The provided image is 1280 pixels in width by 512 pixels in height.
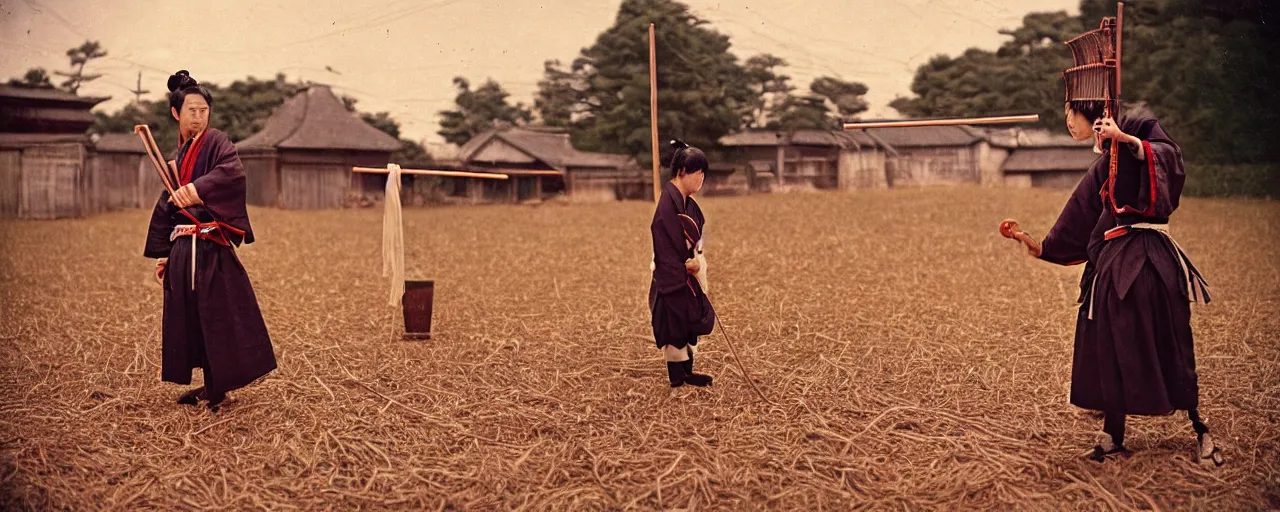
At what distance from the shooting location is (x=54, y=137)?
17.1 m

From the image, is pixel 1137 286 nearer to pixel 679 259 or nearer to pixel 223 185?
pixel 679 259

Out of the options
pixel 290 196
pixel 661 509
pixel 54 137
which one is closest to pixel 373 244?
pixel 54 137

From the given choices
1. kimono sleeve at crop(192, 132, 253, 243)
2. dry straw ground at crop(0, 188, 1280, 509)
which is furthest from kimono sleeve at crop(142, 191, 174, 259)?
dry straw ground at crop(0, 188, 1280, 509)

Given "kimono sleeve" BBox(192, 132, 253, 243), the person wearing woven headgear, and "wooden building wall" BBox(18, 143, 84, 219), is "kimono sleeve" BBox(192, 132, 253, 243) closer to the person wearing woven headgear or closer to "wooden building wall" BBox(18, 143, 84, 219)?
the person wearing woven headgear

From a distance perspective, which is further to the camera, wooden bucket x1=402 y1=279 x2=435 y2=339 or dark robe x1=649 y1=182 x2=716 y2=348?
wooden bucket x1=402 y1=279 x2=435 y2=339

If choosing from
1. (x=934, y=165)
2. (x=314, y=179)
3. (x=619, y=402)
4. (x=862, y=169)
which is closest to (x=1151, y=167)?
(x=619, y=402)

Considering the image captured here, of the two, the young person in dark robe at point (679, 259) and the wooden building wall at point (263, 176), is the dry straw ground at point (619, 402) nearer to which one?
the young person in dark robe at point (679, 259)

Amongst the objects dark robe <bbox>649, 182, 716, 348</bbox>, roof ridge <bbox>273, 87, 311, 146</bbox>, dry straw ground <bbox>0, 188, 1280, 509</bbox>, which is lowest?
dry straw ground <bbox>0, 188, 1280, 509</bbox>

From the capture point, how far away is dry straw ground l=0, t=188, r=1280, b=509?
3.80m

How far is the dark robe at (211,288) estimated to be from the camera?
482cm

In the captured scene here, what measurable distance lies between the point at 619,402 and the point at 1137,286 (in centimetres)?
275

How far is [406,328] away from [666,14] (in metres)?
18.1

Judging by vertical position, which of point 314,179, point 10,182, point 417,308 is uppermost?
point 314,179

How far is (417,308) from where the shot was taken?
7094 millimetres
